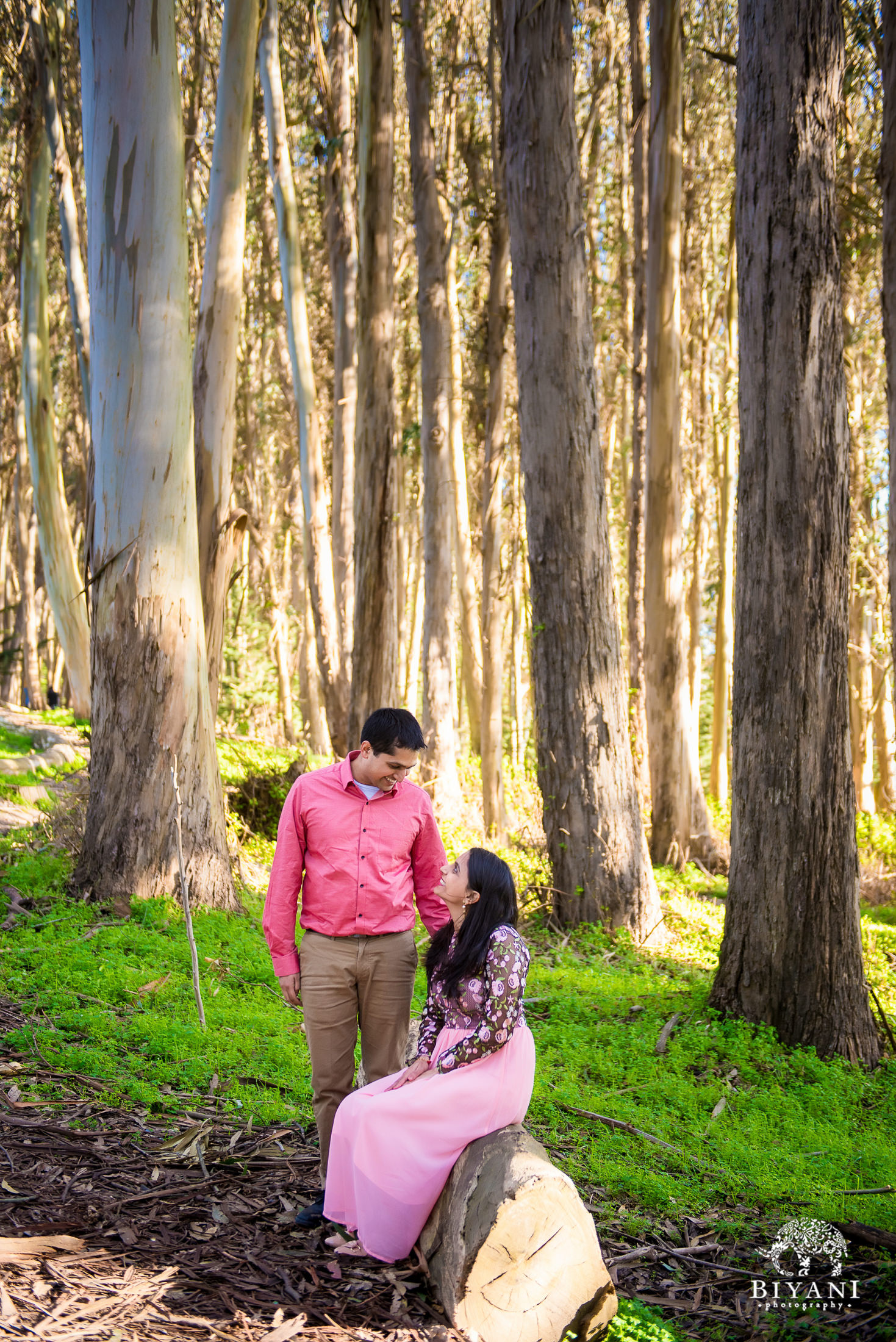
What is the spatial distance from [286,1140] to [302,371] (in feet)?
38.4

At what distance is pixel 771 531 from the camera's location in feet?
18.7

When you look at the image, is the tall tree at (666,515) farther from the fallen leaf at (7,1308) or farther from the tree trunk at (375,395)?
the fallen leaf at (7,1308)

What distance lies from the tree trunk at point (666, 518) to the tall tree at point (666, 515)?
1 centimetres

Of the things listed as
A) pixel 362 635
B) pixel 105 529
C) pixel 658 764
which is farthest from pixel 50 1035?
pixel 658 764

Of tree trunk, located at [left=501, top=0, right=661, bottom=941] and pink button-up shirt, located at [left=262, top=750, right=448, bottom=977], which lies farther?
tree trunk, located at [left=501, top=0, right=661, bottom=941]

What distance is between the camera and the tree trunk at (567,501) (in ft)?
26.0

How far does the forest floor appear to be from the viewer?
3.17 meters

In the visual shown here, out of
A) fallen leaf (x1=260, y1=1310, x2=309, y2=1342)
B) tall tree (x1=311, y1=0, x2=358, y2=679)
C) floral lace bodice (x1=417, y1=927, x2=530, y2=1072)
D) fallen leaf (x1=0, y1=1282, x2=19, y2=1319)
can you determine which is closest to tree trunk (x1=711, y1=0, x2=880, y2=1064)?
floral lace bodice (x1=417, y1=927, x2=530, y2=1072)

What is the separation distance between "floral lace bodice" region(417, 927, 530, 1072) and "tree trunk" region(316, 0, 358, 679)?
1055 cm

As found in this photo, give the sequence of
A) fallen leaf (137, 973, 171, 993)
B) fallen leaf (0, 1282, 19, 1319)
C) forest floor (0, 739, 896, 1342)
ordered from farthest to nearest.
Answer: fallen leaf (137, 973, 171, 993) → forest floor (0, 739, 896, 1342) → fallen leaf (0, 1282, 19, 1319)

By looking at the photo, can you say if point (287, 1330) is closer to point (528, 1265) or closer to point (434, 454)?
point (528, 1265)

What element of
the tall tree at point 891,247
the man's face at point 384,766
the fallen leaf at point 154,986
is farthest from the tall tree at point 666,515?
the man's face at point 384,766

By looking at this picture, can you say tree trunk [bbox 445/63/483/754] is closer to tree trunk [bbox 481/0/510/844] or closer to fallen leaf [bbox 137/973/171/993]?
tree trunk [bbox 481/0/510/844]

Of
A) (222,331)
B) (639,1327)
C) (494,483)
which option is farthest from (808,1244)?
(494,483)
